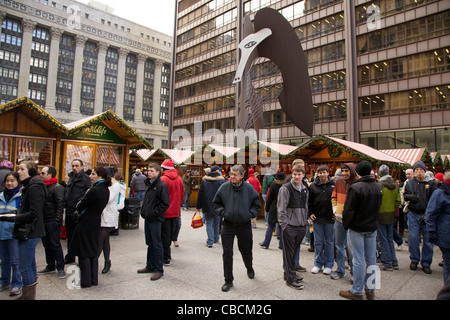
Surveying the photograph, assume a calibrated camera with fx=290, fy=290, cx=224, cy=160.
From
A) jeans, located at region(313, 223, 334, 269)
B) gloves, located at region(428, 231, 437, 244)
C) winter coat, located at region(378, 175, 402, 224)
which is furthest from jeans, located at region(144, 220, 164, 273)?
winter coat, located at region(378, 175, 402, 224)

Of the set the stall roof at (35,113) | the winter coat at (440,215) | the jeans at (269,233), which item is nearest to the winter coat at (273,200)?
the jeans at (269,233)

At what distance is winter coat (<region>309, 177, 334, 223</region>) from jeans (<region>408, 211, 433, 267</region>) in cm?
205

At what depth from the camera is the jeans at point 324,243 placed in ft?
18.0

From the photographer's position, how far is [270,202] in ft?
22.3

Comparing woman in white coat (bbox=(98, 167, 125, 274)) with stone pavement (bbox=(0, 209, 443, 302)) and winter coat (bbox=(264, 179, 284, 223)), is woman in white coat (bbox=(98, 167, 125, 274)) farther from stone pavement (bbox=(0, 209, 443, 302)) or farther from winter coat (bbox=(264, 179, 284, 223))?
winter coat (bbox=(264, 179, 284, 223))

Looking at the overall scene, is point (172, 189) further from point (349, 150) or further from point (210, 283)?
point (349, 150)

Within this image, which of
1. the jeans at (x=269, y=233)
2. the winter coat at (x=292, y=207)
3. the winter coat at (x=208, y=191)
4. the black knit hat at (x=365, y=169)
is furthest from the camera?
the winter coat at (x=208, y=191)

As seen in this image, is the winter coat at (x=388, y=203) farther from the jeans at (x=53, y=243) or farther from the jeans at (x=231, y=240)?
the jeans at (x=53, y=243)

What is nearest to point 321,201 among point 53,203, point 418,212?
point 418,212

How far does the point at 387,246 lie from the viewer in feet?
19.3

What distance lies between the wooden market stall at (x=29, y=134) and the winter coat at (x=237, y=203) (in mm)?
6275

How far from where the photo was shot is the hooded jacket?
5176 mm
